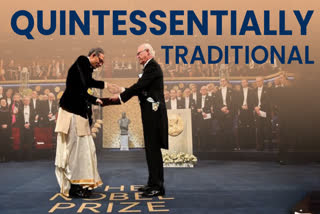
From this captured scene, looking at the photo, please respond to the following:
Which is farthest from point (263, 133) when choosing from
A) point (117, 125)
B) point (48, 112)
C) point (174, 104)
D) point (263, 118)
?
point (48, 112)

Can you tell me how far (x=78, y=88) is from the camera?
330cm

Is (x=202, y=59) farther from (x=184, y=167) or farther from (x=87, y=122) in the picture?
(x=87, y=122)

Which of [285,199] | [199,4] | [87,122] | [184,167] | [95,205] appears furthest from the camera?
[199,4]

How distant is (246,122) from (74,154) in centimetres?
679

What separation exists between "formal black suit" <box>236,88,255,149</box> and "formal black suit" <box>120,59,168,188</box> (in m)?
6.15

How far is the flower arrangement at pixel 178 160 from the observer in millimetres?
6113

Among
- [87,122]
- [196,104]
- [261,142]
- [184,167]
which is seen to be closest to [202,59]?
[196,104]

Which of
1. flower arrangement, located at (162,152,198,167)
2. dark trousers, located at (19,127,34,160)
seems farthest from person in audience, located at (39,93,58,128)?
flower arrangement, located at (162,152,198,167)

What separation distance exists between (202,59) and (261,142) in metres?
2.82

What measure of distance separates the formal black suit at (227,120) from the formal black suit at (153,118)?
576cm

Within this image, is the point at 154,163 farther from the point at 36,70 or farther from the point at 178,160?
the point at 36,70

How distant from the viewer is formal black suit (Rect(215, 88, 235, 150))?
8992 millimetres

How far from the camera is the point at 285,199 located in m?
3.13

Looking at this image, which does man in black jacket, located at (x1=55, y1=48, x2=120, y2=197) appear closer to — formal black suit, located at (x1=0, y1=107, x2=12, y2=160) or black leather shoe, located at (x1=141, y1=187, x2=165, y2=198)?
black leather shoe, located at (x1=141, y1=187, x2=165, y2=198)
